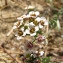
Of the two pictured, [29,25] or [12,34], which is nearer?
[29,25]

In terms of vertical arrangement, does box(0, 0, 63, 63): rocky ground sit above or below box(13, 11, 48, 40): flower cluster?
above

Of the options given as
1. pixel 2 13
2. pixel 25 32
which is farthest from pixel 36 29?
pixel 2 13

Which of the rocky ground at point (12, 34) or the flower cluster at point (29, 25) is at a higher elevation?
the rocky ground at point (12, 34)

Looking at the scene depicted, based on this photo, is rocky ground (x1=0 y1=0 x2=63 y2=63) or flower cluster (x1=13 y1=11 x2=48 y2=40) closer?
flower cluster (x1=13 y1=11 x2=48 y2=40)

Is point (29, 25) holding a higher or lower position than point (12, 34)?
lower

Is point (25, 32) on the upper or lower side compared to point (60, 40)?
lower

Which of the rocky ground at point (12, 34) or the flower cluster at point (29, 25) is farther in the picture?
the rocky ground at point (12, 34)

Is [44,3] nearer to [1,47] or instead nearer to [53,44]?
[53,44]

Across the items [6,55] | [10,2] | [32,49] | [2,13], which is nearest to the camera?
[32,49]
